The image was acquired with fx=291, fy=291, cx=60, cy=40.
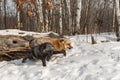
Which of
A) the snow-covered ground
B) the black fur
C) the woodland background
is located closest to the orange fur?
the snow-covered ground

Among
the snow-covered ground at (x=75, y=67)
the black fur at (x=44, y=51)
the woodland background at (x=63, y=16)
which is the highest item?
the woodland background at (x=63, y=16)

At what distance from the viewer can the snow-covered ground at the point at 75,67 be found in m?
8.02

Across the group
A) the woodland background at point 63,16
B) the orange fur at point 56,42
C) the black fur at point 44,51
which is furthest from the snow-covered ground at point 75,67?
the woodland background at point 63,16

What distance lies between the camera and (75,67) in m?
8.77

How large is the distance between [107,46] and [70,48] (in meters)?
1.48

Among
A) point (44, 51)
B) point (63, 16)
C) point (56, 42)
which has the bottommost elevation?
point (44, 51)

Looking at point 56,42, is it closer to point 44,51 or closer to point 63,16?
point 44,51

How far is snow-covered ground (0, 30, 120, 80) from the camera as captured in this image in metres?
8.02

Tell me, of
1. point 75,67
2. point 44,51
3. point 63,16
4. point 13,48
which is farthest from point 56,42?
point 63,16

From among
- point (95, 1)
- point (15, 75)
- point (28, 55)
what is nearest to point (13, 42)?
point (28, 55)

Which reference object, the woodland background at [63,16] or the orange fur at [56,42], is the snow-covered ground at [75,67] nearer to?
the orange fur at [56,42]

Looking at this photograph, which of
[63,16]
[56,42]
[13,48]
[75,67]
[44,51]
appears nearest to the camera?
[75,67]

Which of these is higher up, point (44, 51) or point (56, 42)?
point (56, 42)

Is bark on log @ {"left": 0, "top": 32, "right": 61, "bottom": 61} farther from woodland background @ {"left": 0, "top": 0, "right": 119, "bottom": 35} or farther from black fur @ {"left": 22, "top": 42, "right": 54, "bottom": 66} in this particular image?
woodland background @ {"left": 0, "top": 0, "right": 119, "bottom": 35}
